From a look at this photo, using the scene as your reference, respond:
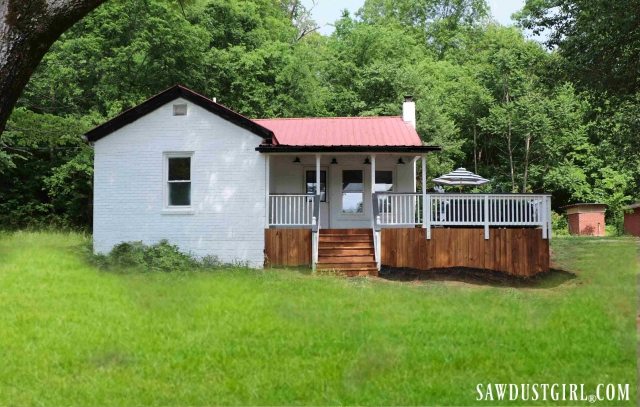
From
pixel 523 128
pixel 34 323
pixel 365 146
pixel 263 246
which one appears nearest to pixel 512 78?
pixel 523 128

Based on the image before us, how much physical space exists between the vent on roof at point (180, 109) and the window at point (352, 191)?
4767 millimetres

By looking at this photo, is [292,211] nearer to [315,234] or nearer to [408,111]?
[315,234]

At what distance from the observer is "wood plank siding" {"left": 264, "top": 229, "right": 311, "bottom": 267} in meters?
14.5

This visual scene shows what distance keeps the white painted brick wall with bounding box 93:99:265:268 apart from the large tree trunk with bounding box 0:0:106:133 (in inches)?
457

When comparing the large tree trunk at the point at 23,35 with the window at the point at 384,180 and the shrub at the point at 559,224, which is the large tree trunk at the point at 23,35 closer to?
the window at the point at 384,180

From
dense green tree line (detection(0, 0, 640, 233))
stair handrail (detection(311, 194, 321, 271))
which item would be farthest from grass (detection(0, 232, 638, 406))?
dense green tree line (detection(0, 0, 640, 233))

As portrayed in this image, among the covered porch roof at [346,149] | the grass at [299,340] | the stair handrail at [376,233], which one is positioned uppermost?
the covered porch roof at [346,149]

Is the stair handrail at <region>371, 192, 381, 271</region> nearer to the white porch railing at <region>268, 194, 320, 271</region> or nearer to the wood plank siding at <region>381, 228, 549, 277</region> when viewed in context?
the wood plank siding at <region>381, 228, 549, 277</region>

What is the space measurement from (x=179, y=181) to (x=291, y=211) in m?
2.89

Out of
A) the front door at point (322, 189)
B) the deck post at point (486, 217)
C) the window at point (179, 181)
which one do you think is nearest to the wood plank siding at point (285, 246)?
the window at point (179, 181)

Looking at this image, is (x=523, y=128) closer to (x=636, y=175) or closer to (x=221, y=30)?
(x=636, y=175)

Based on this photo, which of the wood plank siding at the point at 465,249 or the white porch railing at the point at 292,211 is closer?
the wood plank siding at the point at 465,249

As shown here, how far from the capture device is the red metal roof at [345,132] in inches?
612

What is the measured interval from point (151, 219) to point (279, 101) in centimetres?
1389
